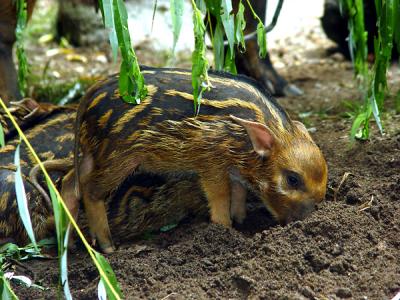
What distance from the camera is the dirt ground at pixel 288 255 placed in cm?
348

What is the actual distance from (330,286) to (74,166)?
1.44 metres

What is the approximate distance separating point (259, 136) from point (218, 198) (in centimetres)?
43

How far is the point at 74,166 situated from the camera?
4.18 metres

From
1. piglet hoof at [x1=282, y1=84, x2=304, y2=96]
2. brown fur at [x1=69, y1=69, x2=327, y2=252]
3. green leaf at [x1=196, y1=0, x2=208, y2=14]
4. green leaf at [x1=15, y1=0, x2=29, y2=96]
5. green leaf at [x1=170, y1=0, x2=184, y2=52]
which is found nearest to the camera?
green leaf at [x1=170, y1=0, x2=184, y2=52]

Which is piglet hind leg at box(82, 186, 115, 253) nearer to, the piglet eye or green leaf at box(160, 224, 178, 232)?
green leaf at box(160, 224, 178, 232)

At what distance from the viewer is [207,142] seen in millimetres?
4117

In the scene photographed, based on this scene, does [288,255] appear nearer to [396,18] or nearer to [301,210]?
[301,210]

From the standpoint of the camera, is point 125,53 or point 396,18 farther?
point 396,18

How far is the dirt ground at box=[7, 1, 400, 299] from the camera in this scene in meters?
3.48

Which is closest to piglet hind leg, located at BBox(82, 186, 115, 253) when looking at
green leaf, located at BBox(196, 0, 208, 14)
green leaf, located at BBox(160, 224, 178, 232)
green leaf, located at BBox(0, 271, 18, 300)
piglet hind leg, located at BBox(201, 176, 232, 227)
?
green leaf, located at BBox(160, 224, 178, 232)

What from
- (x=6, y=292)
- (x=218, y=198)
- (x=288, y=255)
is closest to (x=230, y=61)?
(x=218, y=198)

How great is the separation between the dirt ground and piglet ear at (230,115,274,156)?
1.27 ft

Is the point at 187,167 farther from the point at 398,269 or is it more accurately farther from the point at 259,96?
the point at 398,269

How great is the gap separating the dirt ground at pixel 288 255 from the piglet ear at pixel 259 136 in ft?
1.27
